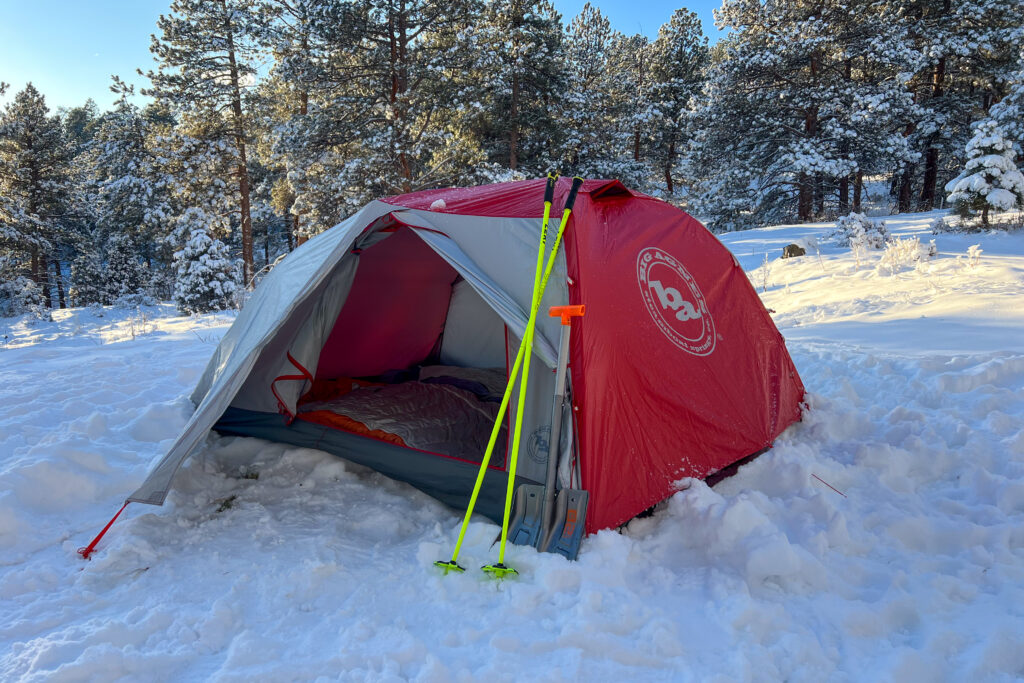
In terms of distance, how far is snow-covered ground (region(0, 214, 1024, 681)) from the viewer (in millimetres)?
1816

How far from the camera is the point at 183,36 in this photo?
46.2 ft

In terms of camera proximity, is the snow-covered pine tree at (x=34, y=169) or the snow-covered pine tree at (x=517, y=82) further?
the snow-covered pine tree at (x=34, y=169)

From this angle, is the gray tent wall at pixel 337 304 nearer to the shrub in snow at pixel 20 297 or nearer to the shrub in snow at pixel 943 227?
the shrub in snow at pixel 943 227

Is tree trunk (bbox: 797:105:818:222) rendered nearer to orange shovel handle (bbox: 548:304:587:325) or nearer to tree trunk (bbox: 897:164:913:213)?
tree trunk (bbox: 897:164:913:213)

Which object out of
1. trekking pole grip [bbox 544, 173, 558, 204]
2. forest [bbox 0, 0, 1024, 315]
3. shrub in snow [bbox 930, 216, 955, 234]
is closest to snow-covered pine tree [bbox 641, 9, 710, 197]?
forest [bbox 0, 0, 1024, 315]

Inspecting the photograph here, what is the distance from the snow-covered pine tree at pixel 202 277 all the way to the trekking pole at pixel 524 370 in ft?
47.7

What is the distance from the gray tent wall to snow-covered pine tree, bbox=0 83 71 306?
68.9ft

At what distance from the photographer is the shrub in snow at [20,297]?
18.5 m

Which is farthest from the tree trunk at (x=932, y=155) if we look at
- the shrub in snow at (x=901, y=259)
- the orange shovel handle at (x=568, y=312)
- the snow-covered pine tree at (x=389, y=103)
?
the orange shovel handle at (x=568, y=312)

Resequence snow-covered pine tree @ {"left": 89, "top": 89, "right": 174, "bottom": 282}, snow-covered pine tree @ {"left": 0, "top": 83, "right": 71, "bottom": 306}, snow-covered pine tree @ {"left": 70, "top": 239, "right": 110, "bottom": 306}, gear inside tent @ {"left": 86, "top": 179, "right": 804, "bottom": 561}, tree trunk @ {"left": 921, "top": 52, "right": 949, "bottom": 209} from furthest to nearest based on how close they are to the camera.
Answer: snow-covered pine tree @ {"left": 70, "top": 239, "right": 110, "bottom": 306} → snow-covered pine tree @ {"left": 0, "top": 83, "right": 71, "bottom": 306} → snow-covered pine tree @ {"left": 89, "top": 89, "right": 174, "bottom": 282} → tree trunk @ {"left": 921, "top": 52, "right": 949, "bottom": 209} → gear inside tent @ {"left": 86, "top": 179, "right": 804, "bottom": 561}

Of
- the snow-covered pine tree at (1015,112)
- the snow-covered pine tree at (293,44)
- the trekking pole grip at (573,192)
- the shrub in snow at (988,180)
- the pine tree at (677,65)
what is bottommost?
the trekking pole grip at (573,192)

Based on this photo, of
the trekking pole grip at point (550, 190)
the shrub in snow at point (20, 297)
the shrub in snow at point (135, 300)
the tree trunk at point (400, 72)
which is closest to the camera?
the trekking pole grip at point (550, 190)

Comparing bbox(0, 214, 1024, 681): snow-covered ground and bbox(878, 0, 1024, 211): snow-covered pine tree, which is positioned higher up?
bbox(878, 0, 1024, 211): snow-covered pine tree

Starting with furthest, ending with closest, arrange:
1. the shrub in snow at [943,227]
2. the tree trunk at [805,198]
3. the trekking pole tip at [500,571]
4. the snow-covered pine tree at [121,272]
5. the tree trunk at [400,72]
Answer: the snow-covered pine tree at [121,272]
the tree trunk at [805,198]
the tree trunk at [400,72]
the shrub in snow at [943,227]
the trekking pole tip at [500,571]
